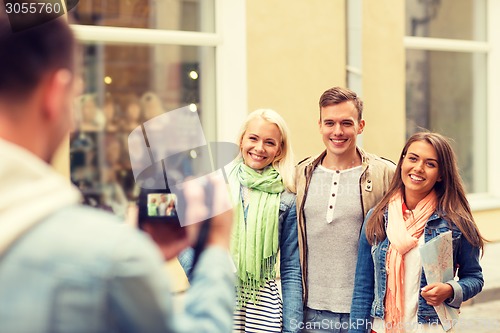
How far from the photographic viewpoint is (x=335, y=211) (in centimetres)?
349

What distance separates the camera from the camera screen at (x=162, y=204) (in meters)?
1.31

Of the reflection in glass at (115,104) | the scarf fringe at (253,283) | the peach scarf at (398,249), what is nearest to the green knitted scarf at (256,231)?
the scarf fringe at (253,283)

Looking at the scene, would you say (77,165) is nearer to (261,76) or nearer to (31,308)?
(261,76)

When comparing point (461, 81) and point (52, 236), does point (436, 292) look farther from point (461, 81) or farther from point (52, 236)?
point (461, 81)

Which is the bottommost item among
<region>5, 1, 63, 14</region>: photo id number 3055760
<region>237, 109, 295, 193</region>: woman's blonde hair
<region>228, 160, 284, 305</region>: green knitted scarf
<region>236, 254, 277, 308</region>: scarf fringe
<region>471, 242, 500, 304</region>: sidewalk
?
<region>471, 242, 500, 304</region>: sidewalk

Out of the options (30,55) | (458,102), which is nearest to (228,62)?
(458,102)

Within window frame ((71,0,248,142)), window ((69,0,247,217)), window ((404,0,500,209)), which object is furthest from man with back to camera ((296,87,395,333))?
window ((404,0,500,209))

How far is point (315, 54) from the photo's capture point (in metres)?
8.16

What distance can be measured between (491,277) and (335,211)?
549cm

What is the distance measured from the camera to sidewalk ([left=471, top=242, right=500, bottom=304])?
803 cm

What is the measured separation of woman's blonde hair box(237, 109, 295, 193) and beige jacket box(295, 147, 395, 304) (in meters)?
0.08

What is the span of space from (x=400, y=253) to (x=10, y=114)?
2.36 metres

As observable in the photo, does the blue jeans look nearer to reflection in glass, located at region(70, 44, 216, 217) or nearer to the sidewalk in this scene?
reflection in glass, located at region(70, 44, 216, 217)

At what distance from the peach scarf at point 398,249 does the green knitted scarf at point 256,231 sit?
472 mm
